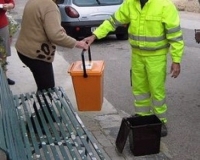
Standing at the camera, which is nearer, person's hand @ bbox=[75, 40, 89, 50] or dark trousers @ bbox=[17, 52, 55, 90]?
person's hand @ bbox=[75, 40, 89, 50]

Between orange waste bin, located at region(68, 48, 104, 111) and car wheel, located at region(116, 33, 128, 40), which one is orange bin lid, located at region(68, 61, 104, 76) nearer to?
orange waste bin, located at region(68, 48, 104, 111)

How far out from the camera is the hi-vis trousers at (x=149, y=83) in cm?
523

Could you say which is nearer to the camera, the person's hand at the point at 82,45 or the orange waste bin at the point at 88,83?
the person's hand at the point at 82,45

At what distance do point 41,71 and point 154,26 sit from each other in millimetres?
1289

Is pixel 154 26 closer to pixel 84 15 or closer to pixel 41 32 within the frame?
pixel 41 32

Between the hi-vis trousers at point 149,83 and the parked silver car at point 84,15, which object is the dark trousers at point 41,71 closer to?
the hi-vis trousers at point 149,83

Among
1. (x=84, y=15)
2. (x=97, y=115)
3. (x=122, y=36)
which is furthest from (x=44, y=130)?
(x=122, y=36)

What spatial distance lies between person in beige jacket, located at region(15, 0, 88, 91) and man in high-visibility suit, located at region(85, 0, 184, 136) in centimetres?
43

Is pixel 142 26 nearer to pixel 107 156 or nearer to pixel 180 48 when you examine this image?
pixel 180 48

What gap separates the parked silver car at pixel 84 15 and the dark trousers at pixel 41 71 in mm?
6826

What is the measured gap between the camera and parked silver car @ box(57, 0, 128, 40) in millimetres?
12133

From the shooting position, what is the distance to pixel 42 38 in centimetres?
512

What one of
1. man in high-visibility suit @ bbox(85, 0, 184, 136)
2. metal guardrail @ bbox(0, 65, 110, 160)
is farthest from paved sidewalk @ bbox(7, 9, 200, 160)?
man in high-visibility suit @ bbox(85, 0, 184, 136)

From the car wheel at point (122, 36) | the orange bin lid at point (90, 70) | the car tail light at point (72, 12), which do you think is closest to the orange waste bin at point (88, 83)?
the orange bin lid at point (90, 70)
